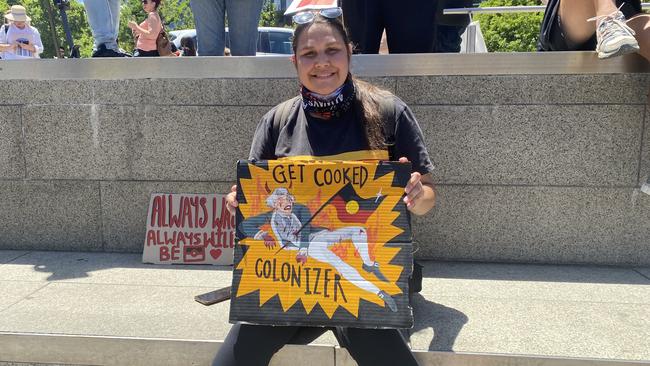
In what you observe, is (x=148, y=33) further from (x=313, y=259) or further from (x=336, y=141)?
(x=313, y=259)

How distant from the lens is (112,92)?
4.03m

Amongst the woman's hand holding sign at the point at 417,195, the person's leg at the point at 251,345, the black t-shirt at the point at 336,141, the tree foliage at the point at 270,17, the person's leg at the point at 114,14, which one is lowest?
the person's leg at the point at 251,345

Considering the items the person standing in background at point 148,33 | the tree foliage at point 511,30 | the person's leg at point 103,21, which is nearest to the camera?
the person's leg at point 103,21

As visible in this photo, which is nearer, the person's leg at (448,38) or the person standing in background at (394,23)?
the person standing in background at (394,23)

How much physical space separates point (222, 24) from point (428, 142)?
6.71 ft

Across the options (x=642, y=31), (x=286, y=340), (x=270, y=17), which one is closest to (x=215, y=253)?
(x=286, y=340)

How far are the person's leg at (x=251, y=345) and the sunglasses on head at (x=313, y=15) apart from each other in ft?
4.36

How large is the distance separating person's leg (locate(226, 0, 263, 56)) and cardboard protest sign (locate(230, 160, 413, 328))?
2.51m

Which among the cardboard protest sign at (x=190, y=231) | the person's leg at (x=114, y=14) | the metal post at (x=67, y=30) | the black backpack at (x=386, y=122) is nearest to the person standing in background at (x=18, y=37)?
the metal post at (x=67, y=30)

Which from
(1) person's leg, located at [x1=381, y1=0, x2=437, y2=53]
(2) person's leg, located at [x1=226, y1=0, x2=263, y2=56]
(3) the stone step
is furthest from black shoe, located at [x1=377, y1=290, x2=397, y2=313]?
(2) person's leg, located at [x1=226, y1=0, x2=263, y2=56]

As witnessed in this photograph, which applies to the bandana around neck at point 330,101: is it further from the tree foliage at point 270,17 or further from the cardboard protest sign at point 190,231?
the tree foliage at point 270,17

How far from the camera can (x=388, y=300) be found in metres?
2.16

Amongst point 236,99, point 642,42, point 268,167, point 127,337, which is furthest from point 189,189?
point 642,42

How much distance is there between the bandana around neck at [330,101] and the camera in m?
2.46
